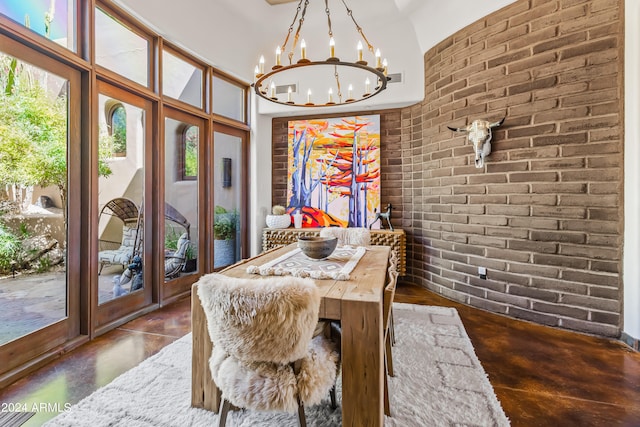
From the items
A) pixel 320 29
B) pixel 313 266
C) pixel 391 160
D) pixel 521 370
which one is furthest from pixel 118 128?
pixel 521 370

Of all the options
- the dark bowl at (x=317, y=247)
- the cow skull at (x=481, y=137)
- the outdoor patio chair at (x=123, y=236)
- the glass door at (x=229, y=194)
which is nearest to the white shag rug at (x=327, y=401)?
the dark bowl at (x=317, y=247)

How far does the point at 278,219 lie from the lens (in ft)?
14.9

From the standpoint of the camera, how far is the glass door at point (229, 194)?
165 inches

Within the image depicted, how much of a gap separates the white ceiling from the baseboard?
3.25m

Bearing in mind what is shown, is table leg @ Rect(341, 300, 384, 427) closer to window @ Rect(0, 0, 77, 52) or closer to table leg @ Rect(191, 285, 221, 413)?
table leg @ Rect(191, 285, 221, 413)

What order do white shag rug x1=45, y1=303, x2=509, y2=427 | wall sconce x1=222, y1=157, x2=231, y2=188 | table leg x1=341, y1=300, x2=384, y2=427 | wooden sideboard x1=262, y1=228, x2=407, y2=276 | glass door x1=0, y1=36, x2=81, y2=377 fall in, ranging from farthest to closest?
wall sconce x1=222, y1=157, x2=231, y2=188, wooden sideboard x1=262, y1=228, x2=407, y2=276, glass door x1=0, y1=36, x2=81, y2=377, white shag rug x1=45, y1=303, x2=509, y2=427, table leg x1=341, y1=300, x2=384, y2=427

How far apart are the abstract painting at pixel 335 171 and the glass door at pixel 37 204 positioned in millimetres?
2830

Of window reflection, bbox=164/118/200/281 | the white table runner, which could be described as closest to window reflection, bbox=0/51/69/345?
window reflection, bbox=164/118/200/281

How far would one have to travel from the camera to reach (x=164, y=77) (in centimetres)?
339

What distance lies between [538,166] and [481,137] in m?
0.59

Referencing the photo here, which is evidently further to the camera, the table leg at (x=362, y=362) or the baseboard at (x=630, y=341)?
the baseboard at (x=630, y=341)

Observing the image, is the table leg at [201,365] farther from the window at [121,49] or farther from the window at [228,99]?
the window at [228,99]

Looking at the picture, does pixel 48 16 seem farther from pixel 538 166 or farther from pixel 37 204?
pixel 538 166

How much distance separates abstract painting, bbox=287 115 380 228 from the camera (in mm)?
4527
